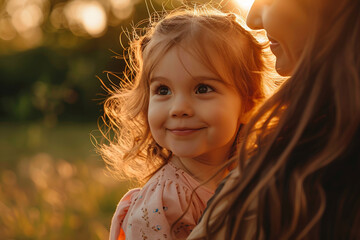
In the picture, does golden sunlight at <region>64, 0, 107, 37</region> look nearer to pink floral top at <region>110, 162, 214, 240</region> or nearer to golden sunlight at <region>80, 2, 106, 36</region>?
golden sunlight at <region>80, 2, 106, 36</region>

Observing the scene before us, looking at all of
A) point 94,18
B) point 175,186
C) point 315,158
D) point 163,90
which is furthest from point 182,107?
point 94,18

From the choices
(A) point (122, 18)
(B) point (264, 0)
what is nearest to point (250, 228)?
(B) point (264, 0)

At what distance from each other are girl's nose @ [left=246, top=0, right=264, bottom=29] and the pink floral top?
0.61 m

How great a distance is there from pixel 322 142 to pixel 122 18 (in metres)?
16.6

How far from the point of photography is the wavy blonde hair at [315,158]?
108cm

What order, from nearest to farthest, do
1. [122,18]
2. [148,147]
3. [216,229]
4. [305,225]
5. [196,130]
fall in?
1. [305,225]
2. [216,229]
3. [196,130]
4. [148,147]
5. [122,18]

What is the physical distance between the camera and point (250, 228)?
3.75 ft

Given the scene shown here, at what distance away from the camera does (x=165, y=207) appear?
170cm

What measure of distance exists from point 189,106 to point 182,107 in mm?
28

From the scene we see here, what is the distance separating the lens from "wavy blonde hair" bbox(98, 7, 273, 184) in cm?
176

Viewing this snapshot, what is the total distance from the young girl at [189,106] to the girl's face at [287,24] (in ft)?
1.14

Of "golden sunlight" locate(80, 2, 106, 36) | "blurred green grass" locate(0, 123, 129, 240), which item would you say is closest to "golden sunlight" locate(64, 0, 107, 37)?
"golden sunlight" locate(80, 2, 106, 36)

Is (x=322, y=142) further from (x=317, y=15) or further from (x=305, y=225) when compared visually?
(x=317, y=15)

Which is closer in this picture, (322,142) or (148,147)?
(322,142)
